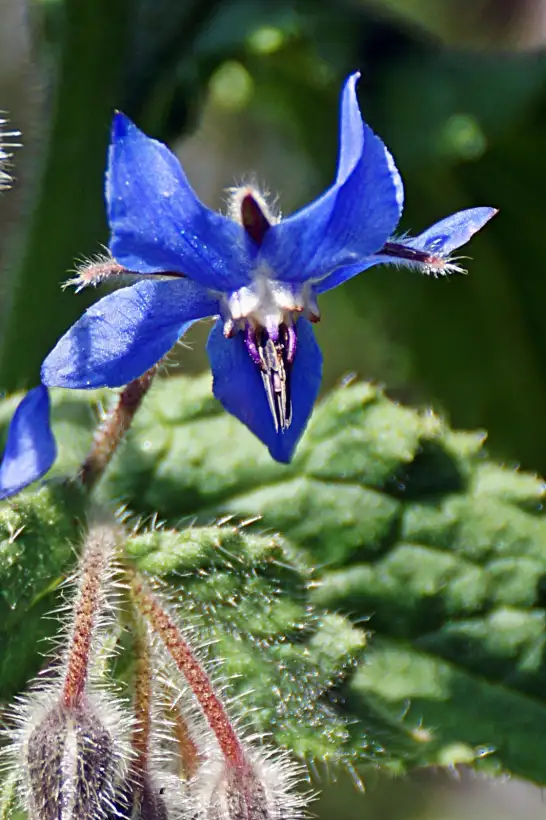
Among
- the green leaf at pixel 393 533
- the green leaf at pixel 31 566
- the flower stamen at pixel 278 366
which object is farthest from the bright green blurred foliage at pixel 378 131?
the flower stamen at pixel 278 366

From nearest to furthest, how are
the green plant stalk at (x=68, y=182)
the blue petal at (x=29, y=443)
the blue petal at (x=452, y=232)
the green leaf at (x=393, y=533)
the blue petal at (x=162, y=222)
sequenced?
the blue petal at (x=162, y=222), the blue petal at (x=452, y=232), the blue petal at (x=29, y=443), the green leaf at (x=393, y=533), the green plant stalk at (x=68, y=182)

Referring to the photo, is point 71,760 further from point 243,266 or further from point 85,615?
point 243,266

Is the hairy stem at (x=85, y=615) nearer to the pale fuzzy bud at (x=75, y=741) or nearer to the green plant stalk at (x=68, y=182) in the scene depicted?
the pale fuzzy bud at (x=75, y=741)

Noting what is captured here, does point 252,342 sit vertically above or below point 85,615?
above

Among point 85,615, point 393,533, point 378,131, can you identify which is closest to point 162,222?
point 85,615

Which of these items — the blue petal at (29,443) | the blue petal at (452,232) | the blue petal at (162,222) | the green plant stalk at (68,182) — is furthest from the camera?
the green plant stalk at (68,182)
